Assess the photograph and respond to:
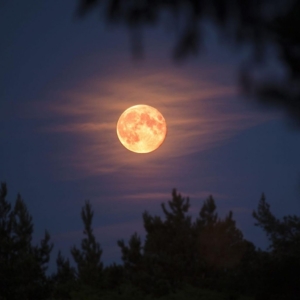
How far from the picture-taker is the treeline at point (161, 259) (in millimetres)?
18000

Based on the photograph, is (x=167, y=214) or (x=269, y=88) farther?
(x=167, y=214)

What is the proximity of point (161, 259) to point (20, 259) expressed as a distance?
10868 millimetres

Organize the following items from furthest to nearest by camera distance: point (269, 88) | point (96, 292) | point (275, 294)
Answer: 1. point (96, 292)
2. point (275, 294)
3. point (269, 88)

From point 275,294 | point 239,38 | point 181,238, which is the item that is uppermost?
point 181,238

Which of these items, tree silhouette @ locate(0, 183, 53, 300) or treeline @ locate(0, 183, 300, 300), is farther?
tree silhouette @ locate(0, 183, 53, 300)

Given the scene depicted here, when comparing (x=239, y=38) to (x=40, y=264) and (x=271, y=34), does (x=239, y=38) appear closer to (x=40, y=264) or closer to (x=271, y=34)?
(x=271, y=34)

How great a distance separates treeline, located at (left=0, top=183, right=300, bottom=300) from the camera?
709 inches

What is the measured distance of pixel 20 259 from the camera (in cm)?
3394

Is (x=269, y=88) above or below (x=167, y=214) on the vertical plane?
below

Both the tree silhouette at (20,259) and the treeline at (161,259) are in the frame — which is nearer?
the treeline at (161,259)

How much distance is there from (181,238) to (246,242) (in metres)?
3.33

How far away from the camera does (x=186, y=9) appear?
326 cm

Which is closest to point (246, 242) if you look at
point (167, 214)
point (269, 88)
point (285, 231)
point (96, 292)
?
point (285, 231)

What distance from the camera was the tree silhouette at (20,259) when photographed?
108 feet
